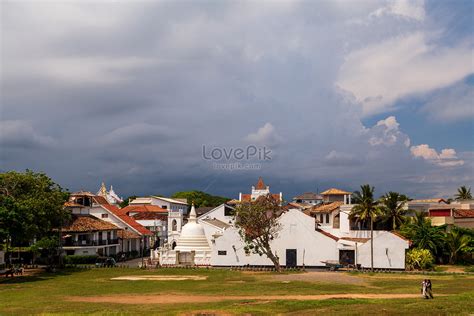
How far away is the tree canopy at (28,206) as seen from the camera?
55.0m

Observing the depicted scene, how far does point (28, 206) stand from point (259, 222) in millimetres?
26510

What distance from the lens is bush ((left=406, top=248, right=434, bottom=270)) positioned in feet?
214

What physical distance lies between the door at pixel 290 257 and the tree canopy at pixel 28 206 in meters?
29.8

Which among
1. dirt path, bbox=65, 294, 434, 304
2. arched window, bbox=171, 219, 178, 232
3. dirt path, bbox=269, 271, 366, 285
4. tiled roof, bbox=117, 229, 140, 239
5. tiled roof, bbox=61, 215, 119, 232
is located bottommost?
dirt path, bbox=269, 271, 366, 285

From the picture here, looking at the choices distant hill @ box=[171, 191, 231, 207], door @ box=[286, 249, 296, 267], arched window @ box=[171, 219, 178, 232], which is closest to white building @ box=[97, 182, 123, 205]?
distant hill @ box=[171, 191, 231, 207]

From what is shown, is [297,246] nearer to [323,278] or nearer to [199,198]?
[323,278]

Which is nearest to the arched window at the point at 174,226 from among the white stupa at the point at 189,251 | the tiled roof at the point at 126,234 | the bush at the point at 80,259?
the tiled roof at the point at 126,234

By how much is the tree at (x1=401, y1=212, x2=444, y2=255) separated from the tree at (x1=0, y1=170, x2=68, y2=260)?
44.9m

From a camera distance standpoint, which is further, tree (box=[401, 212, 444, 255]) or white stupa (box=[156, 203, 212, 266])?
white stupa (box=[156, 203, 212, 266])

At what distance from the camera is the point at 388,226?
8038cm

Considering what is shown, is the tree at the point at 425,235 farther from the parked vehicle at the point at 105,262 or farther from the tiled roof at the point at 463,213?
the parked vehicle at the point at 105,262

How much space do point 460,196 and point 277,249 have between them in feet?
208

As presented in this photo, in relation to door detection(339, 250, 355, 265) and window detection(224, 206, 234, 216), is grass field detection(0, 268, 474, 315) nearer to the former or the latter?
door detection(339, 250, 355, 265)

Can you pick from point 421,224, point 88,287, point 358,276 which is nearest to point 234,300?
point 88,287
